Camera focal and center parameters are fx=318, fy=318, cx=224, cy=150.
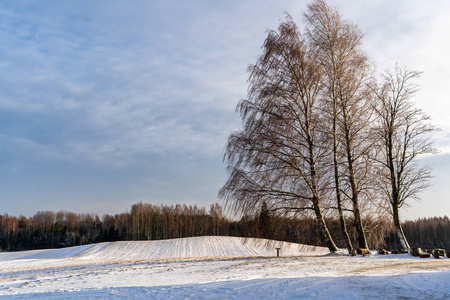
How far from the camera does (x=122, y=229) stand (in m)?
104

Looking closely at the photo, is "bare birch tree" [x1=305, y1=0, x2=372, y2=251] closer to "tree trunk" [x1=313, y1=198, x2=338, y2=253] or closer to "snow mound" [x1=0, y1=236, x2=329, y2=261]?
"tree trunk" [x1=313, y1=198, x2=338, y2=253]

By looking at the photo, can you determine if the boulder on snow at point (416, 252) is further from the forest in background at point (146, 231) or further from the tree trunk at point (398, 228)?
the forest in background at point (146, 231)

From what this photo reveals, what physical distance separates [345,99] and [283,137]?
399 cm

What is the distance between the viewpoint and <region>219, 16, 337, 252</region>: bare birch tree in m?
15.9

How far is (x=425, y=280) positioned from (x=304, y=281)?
303cm

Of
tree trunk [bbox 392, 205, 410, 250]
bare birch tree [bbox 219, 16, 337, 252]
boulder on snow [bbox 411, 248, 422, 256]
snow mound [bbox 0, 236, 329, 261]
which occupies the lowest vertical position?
snow mound [bbox 0, 236, 329, 261]

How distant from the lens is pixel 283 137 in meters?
16.8

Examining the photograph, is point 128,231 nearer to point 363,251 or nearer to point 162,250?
point 162,250

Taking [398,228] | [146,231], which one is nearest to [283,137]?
[398,228]

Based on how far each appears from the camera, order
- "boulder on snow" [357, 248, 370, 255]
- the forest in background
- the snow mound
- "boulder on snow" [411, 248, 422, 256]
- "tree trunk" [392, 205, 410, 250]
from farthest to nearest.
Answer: the forest in background < the snow mound < "tree trunk" [392, 205, 410, 250] < "boulder on snow" [357, 248, 370, 255] < "boulder on snow" [411, 248, 422, 256]

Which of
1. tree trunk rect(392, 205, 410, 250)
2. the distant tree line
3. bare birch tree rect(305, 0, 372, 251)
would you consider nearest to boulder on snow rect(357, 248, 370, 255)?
bare birch tree rect(305, 0, 372, 251)

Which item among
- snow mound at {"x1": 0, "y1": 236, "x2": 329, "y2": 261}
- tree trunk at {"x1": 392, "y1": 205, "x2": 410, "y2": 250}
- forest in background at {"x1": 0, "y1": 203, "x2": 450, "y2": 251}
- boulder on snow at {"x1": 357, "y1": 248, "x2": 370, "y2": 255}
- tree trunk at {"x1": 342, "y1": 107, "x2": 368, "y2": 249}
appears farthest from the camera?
forest in background at {"x1": 0, "y1": 203, "x2": 450, "y2": 251}

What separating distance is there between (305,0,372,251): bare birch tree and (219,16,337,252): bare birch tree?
71cm

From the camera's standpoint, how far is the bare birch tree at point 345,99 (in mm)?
16828
